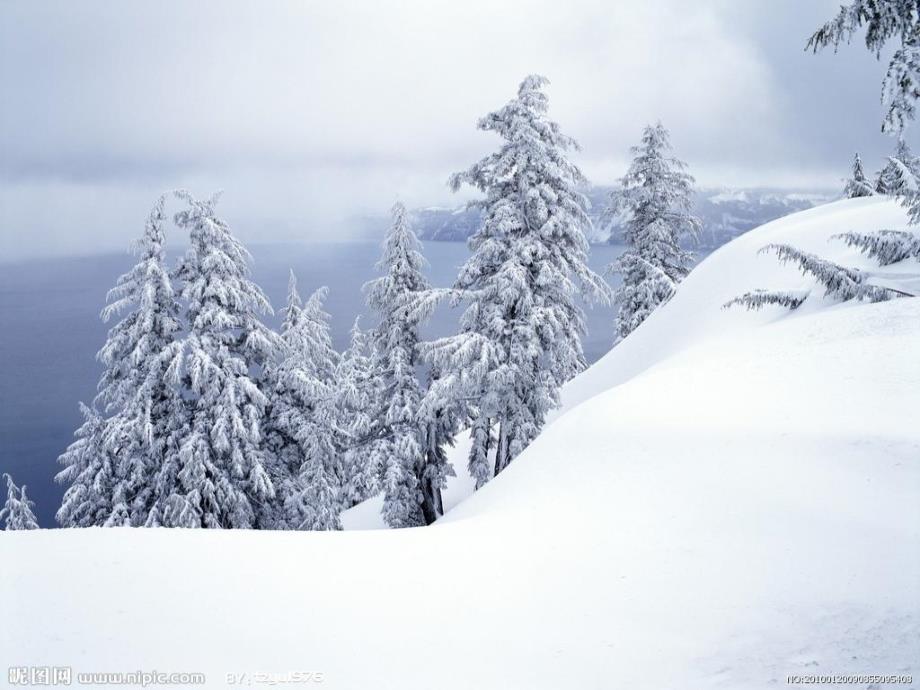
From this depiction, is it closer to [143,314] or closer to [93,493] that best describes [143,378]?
[143,314]

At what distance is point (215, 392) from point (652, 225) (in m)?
20.4

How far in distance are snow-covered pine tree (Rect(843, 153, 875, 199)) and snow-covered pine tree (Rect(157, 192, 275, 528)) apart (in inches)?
1082

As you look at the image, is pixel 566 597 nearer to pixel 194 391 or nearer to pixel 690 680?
pixel 690 680

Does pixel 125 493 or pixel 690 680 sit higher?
pixel 690 680

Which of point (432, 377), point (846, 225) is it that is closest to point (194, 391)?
point (432, 377)

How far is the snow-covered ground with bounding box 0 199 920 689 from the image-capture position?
3.96 metres

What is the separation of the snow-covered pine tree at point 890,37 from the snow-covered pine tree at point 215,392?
15.4 meters

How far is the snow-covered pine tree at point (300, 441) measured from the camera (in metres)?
17.6

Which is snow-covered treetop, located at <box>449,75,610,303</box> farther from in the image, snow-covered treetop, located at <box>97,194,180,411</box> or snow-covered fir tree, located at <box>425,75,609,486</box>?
snow-covered treetop, located at <box>97,194,180,411</box>

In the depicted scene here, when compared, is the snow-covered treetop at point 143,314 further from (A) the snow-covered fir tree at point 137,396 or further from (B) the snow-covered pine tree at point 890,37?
(B) the snow-covered pine tree at point 890,37

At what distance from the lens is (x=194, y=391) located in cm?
1550

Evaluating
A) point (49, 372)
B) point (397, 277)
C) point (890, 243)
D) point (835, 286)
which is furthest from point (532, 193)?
point (49, 372)

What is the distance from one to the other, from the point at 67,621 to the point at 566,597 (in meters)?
4.38

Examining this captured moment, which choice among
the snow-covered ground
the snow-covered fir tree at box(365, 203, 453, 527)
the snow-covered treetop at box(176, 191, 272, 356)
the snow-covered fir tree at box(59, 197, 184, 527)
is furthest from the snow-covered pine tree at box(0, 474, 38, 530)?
the snow-covered ground
